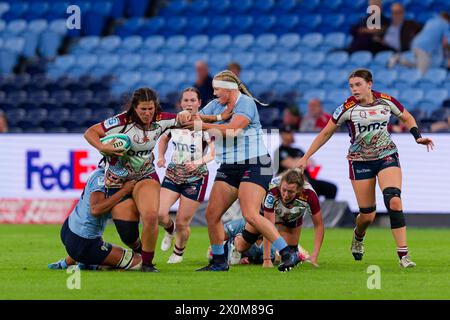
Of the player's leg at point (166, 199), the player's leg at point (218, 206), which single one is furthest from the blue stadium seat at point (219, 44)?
the player's leg at point (218, 206)

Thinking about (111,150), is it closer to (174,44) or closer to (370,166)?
(370,166)

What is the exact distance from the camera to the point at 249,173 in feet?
39.0

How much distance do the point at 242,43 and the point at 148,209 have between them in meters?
13.8

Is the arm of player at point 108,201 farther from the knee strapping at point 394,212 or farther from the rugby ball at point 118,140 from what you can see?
the knee strapping at point 394,212

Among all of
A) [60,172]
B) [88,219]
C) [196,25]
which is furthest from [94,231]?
[196,25]

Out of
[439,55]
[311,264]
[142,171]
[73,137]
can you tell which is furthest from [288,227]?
[439,55]

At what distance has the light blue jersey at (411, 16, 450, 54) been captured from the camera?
22422 mm

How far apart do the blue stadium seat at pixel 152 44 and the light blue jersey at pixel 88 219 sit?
13.9 meters

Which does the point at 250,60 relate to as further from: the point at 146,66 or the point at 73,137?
the point at 73,137

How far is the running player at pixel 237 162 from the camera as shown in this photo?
11.7 metres

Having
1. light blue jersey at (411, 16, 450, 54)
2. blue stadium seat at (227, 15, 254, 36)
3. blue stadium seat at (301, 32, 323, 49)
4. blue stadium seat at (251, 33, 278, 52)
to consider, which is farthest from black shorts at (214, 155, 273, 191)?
blue stadium seat at (227, 15, 254, 36)

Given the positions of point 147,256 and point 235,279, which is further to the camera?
point 147,256
